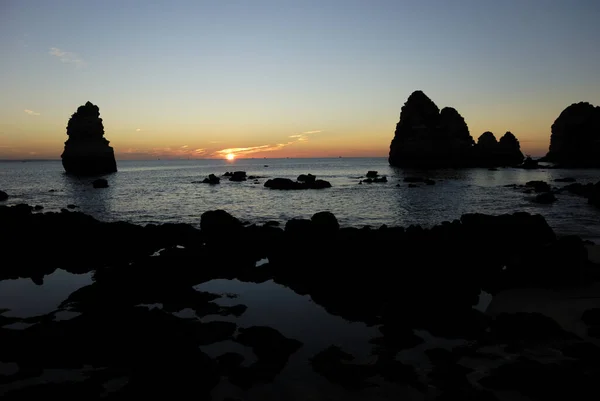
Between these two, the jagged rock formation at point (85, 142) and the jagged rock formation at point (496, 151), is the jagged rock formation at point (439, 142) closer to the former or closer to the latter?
the jagged rock formation at point (496, 151)

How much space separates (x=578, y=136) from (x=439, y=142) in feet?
141

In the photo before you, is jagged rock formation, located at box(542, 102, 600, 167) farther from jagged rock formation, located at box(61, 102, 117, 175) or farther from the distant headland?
jagged rock formation, located at box(61, 102, 117, 175)

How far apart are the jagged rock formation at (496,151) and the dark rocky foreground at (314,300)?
435 ft

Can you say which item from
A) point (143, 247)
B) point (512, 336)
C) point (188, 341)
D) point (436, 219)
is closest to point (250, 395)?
point (188, 341)

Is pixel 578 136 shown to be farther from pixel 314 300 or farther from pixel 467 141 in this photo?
pixel 314 300

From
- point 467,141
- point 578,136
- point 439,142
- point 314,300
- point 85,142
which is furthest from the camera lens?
point 467,141

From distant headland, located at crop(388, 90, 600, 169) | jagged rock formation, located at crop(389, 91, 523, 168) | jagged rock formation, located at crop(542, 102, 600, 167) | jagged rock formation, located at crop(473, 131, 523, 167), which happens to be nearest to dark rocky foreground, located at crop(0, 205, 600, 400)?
jagged rock formation, located at crop(389, 91, 523, 168)

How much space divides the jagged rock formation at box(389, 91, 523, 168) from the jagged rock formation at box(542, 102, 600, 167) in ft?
53.7

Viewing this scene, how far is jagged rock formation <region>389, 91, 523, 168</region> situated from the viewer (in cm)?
12938

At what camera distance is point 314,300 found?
1265cm

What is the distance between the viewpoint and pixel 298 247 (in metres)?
18.7

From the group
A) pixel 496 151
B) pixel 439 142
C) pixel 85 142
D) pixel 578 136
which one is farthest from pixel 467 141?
pixel 85 142

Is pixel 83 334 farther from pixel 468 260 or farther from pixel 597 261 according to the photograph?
pixel 597 261

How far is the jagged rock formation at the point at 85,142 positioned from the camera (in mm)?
98500
